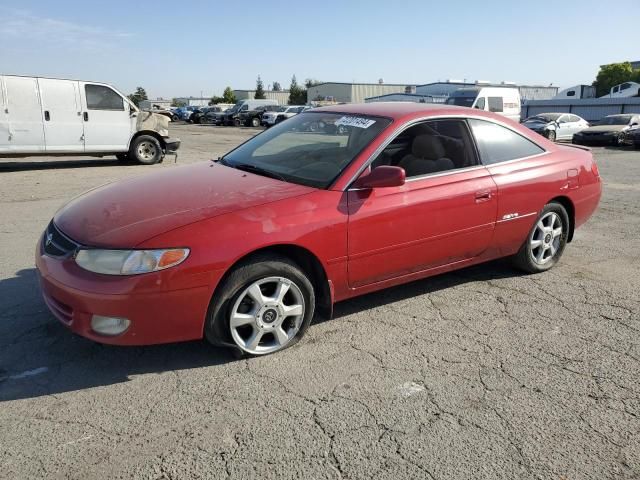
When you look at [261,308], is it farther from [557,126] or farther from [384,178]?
[557,126]

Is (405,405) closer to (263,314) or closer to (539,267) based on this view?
(263,314)

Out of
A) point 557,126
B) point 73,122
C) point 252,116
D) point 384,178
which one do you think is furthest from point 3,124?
point 252,116

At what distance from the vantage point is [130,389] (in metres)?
2.90

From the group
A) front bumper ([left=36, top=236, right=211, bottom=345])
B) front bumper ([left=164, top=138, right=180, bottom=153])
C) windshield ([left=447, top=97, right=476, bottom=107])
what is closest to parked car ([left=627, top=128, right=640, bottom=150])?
windshield ([left=447, top=97, right=476, bottom=107])

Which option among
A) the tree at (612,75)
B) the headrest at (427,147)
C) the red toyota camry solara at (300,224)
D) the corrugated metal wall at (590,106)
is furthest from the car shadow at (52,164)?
the tree at (612,75)

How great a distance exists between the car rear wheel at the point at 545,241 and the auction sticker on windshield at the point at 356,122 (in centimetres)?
182

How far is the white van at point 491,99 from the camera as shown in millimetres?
19859

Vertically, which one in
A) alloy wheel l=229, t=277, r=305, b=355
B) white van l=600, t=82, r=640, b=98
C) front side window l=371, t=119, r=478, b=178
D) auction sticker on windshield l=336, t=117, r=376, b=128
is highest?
white van l=600, t=82, r=640, b=98

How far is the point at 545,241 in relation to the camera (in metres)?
4.78

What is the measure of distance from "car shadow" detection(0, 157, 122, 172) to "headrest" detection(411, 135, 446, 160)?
34.8 ft

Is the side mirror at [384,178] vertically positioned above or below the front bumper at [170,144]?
above

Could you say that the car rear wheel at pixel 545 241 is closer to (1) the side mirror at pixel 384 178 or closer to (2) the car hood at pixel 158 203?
(1) the side mirror at pixel 384 178

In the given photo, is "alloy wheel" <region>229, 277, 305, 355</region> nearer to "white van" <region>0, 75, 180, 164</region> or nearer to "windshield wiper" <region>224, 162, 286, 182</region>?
"windshield wiper" <region>224, 162, 286, 182</region>

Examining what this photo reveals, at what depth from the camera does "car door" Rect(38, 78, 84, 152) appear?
11344 millimetres
